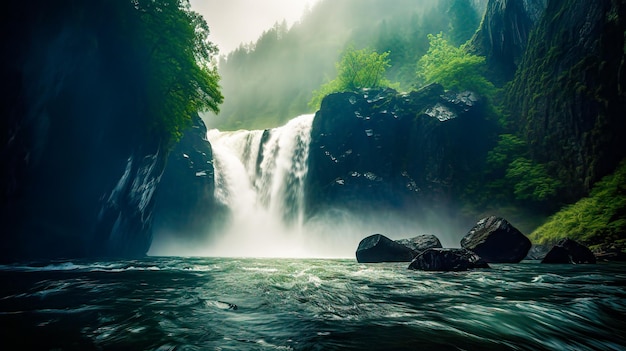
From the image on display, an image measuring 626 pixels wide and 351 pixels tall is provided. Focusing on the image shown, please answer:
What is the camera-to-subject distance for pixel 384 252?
13.3 metres

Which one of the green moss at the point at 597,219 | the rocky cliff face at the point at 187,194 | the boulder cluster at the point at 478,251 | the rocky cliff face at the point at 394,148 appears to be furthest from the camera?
the rocky cliff face at the point at 187,194

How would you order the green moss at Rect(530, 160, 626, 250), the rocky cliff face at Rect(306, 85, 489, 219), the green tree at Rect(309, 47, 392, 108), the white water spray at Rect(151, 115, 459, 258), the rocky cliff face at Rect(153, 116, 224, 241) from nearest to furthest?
the green moss at Rect(530, 160, 626, 250) < the rocky cliff face at Rect(306, 85, 489, 219) < the white water spray at Rect(151, 115, 459, 258) < the rocky cliff face at Rect(153, 116, 224, 241) < the green tree at Rect(309, 47, 392, 108)

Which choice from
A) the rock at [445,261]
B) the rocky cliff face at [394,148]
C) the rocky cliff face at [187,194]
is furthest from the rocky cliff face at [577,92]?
the rocky cliff face at [187,194]

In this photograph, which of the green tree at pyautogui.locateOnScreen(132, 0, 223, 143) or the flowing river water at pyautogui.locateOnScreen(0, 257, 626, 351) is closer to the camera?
the flowing river water at pyautogui.locateOnScreen(0, 257, 626, 351)

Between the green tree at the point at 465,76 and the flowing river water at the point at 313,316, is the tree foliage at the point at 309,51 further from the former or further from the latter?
the flowing river water at the point at 313,316

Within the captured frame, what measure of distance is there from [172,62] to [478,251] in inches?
655

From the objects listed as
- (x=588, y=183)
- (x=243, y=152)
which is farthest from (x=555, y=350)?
(x=243, y=152)

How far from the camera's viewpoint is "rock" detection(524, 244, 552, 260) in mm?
13992

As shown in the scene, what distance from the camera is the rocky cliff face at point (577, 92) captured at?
15.1 m

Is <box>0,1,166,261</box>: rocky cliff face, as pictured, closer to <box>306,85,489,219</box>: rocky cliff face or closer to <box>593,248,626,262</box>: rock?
<box>306,85,489,219</box>: rocky cliff face

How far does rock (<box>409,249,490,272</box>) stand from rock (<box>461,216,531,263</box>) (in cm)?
293

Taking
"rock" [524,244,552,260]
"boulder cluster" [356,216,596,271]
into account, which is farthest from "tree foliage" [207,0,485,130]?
"boulder cluster" [356,216,596,271]

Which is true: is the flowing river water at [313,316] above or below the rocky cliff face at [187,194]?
below

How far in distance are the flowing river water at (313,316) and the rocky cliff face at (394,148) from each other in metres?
17.5
